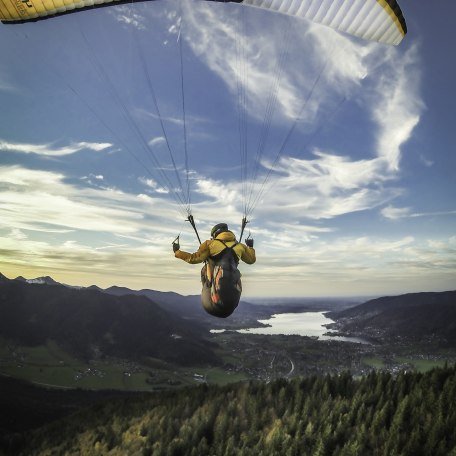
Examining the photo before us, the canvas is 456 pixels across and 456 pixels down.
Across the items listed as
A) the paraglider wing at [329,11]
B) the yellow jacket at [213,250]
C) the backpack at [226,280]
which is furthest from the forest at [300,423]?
the paraglider wing at [329,11]

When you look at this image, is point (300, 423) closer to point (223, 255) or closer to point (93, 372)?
point (223, 255)

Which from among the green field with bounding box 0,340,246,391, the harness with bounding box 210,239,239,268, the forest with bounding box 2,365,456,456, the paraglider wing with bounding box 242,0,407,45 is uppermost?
the paraglider wing with bounding box 242,0,407,45

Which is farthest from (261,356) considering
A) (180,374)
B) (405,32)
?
(405,32)

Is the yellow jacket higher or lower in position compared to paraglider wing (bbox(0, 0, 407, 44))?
lower

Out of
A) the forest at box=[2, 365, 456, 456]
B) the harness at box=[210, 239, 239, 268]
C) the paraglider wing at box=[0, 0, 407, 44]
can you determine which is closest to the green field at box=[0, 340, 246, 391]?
the forest at box=[2, 365, 456, 456]

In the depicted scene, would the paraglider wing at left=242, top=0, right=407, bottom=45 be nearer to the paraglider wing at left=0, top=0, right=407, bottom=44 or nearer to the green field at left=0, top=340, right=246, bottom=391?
the paraglider wing at left=0, top=0, right=407, bottom=44

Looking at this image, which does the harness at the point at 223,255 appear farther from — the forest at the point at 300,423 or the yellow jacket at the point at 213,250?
the forest at the point at 300,423
